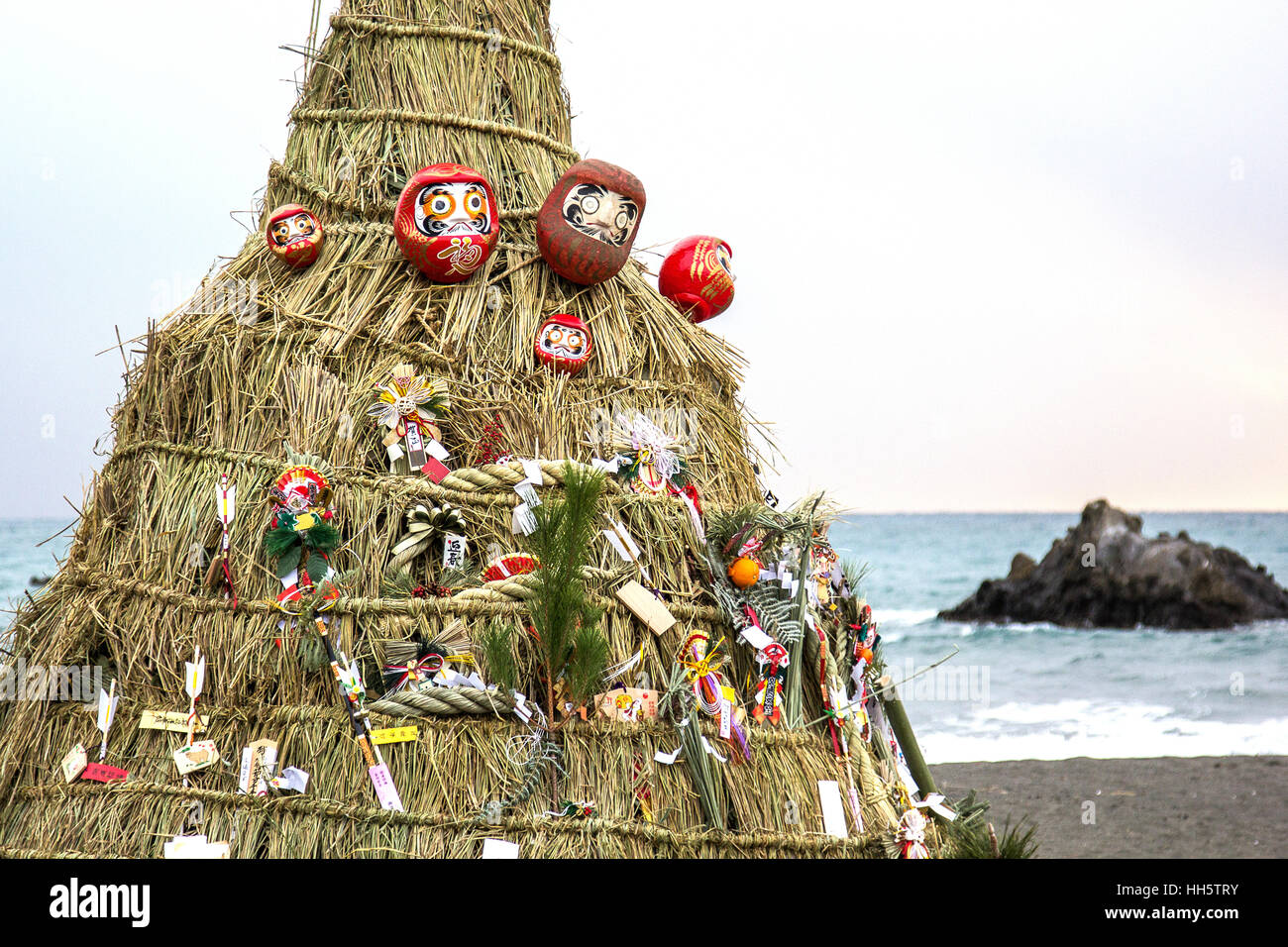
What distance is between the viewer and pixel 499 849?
4.05m

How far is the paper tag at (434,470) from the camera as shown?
14.8 feet

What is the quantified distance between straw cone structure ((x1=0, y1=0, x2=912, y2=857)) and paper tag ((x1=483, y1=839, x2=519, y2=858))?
0.20ft

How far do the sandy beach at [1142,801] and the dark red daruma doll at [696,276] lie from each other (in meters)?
4.56

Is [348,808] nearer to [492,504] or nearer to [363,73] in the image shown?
[492,504]

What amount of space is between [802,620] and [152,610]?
259 centimetres

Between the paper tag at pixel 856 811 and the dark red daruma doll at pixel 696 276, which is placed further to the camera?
the dark red daruma doll at pixel 696 276

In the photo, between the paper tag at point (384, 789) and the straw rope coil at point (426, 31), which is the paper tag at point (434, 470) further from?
the straw rope coil at point (426, 31)

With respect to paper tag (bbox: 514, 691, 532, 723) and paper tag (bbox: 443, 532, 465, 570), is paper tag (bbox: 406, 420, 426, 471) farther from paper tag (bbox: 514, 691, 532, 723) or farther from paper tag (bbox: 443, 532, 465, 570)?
paper tag (bbox: 514, 691, 532, 723)

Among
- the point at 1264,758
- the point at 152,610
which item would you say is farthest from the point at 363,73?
the point at 1264,758

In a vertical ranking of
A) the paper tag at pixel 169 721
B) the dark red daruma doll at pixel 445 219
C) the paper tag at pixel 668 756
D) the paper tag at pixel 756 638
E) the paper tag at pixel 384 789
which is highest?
the dark red daruma doll at pixel 445 219

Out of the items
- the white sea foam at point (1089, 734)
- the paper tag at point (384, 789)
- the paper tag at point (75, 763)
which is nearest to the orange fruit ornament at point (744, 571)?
the paper tag at point (384, 789)

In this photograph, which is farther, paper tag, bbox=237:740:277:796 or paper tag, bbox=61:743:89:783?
paper tag, bbox=61:743:89:783

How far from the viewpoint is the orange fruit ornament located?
4.71 m

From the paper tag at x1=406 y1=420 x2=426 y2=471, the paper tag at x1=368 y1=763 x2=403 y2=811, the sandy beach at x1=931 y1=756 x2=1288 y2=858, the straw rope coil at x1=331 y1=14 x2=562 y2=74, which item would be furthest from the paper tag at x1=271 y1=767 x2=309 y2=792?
the sandy beach at x1=931 y1=756 x2=1288 y2=858
